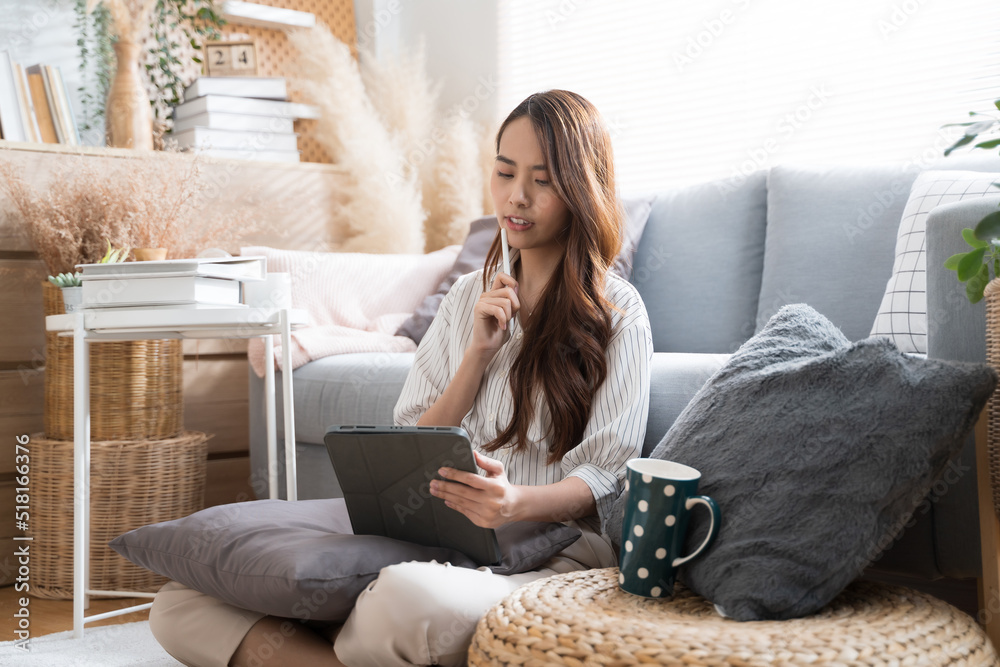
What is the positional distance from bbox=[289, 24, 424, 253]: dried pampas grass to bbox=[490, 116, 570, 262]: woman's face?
56.1 inches

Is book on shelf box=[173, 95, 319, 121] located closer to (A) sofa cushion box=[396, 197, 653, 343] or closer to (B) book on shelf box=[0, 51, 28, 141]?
(B) book on shelf box=[0, 51, 28, 141]

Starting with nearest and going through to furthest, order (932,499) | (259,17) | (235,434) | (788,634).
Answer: (788,634) < (932,499) < (235,434) < (259,17)

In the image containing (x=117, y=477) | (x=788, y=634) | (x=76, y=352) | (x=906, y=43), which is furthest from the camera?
(x=906, y=43)

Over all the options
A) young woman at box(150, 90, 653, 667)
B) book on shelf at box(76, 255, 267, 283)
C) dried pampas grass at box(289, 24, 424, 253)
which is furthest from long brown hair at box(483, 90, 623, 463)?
dried pampas grass at box(289, 24, 424, 253)

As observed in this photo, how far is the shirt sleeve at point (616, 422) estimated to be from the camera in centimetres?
112

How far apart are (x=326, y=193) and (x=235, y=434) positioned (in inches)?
32.1

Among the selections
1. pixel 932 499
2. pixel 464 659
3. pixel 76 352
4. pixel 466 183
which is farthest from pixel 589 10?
pixel 464 659

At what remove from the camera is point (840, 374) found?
912mm

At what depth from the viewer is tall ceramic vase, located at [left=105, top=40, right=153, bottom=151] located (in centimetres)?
241

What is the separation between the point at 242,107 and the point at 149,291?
122 cm

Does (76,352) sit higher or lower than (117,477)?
higher

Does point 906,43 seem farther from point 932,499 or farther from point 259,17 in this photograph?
point 259,17

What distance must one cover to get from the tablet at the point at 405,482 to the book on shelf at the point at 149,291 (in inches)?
26.8
